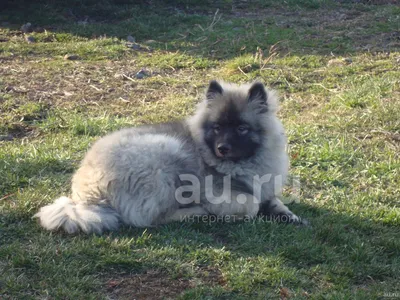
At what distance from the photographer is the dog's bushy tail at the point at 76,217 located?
4.68 m

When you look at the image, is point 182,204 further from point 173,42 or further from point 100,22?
point 100,22

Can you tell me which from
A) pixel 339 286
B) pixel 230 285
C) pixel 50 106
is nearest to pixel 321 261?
pixel 339 286

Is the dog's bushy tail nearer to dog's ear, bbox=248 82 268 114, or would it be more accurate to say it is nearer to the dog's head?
the dog's head

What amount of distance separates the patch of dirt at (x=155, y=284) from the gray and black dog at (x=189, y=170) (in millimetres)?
705

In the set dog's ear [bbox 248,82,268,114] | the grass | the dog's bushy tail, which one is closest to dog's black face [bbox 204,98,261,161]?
dog's ear [bbox 248,82,268,114]

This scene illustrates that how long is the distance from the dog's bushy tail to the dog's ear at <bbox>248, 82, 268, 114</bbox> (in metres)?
1.55

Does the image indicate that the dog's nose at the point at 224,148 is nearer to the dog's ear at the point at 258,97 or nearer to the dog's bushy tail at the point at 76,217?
the dog's ear at the point at 258,97

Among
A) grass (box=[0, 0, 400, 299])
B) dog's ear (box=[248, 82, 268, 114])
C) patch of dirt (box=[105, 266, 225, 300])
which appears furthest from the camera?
dog's ear (box=[248, 82, 268, 114])

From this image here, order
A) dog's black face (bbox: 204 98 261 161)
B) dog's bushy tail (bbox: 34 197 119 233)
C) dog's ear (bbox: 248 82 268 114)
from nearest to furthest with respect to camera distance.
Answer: dog's bushy tail (bbox: 34 197 119 233), dog's black face (bbox: 204 98 261 161), dog's ear (bbox: 248 82 268 114)

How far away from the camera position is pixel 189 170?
202 inches

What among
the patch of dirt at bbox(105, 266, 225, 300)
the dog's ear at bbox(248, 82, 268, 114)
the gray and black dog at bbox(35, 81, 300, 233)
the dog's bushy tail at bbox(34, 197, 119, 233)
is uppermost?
the dog's ear at bbox(248, 82, 268, 114)

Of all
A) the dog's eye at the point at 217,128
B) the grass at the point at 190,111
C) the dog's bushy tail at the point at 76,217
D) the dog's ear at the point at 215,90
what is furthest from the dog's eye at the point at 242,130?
the dog's bushy tail at the point at 76,217

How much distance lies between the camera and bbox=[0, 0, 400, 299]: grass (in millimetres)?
4199

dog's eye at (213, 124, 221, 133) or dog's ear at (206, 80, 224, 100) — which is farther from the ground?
dog's ear at (206, 80, 224, 100)
